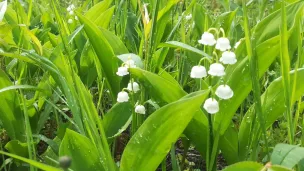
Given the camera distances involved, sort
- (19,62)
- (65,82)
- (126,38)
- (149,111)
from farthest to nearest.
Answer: (126,38)
(19,62)
(149,111)
(65,82)

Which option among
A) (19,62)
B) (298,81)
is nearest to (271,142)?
(298,81)

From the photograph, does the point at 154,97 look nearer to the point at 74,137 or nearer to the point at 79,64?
the point at 74,137

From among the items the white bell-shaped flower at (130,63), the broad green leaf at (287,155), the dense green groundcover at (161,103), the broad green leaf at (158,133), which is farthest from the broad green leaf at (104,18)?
the broad green leaf at (287,155)

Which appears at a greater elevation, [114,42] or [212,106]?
[114,42]

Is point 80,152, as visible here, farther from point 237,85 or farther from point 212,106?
point 237,85

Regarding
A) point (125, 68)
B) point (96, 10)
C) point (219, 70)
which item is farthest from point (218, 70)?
point (96, 10)

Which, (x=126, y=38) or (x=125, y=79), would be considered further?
(x=126, y=38)
